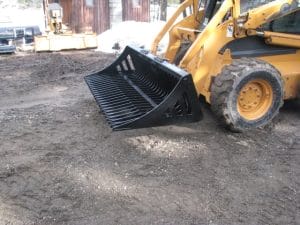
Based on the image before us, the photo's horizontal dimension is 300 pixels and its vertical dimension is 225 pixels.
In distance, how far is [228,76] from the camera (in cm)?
457

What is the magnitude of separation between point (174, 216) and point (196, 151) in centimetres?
131

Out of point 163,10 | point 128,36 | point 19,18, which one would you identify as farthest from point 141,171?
point 19,18

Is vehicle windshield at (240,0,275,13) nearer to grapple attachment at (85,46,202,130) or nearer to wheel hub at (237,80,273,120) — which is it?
wheel hub at (237,80,273,120)

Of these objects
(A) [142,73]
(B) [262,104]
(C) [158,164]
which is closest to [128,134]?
(C) [158,164]

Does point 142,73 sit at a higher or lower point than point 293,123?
higher

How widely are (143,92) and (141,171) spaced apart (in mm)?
1609

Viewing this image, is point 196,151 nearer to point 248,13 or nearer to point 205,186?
point 205,186

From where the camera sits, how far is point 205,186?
367 cm

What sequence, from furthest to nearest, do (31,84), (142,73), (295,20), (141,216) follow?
(31,84) → (142,73) → (295,20) → (141,216)

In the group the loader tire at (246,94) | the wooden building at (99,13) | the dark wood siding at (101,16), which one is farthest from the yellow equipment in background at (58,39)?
the loader tire at (246,94)

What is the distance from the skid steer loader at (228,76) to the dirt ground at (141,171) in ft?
1.07

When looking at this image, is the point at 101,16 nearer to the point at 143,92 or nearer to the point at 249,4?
the point at 143,92

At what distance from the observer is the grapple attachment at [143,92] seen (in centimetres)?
430

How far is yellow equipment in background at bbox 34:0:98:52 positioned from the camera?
11.5m
